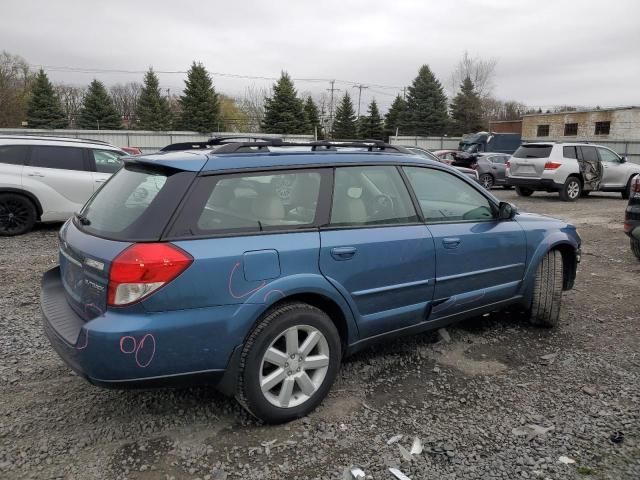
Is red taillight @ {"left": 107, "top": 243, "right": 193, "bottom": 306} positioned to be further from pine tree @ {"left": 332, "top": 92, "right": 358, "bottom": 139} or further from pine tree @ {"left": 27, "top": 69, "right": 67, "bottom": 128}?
pine tree @ {"left": 332, "top": 92, "right": 358, "bottom": 139}

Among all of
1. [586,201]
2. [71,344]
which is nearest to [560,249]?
[71,344]

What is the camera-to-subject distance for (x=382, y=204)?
3.45 metres

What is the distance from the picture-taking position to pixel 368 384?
3.50 m

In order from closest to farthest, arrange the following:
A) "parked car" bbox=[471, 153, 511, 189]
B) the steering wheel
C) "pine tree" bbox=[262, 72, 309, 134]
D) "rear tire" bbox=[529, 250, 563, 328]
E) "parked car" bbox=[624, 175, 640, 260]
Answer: the steering wheel, "rear tire" bbox=[529, 250, 563, 328], "parked car" bbox=[624, 175, 640, 260], "parked car" bbox=[471, 153, 511, 189], "pine tree" bbox=[262, 72, 309, 134]

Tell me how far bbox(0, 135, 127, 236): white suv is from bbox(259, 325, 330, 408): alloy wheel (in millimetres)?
6338

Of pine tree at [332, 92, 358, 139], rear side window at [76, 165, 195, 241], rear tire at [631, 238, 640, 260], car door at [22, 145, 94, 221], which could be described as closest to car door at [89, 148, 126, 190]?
car door at [22, 145, 94, 221]

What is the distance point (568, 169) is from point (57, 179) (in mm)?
13520

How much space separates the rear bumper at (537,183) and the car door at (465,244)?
11.9 meters

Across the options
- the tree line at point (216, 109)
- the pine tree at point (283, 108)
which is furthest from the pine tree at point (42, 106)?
the pine tree at point (283, 108)

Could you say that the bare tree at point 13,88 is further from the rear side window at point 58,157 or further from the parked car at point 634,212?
the parked car at point 634,212

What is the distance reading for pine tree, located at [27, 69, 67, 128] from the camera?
1709 inches

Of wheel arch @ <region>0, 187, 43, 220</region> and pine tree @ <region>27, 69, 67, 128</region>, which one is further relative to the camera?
pine tree @ <region>27, 69, 67, 128</region>

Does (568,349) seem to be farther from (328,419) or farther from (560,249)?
(328,419)

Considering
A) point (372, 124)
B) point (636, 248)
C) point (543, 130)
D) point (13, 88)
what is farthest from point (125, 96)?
point (636, 248)
